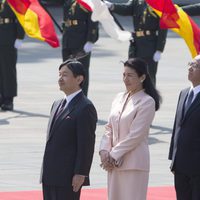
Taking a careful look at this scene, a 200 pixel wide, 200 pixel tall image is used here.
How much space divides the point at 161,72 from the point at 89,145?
12734mm

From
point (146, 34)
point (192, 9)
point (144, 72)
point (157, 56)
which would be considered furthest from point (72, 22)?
point (144, 72)

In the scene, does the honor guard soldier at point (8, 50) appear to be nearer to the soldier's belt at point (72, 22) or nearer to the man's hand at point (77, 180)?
the soldier's belt at point (72, 22)

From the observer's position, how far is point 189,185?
852cm

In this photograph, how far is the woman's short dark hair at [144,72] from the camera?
27.4ft

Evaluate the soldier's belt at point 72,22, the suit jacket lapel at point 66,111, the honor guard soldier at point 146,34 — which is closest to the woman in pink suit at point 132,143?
the suit jacket lapel at point 66,111

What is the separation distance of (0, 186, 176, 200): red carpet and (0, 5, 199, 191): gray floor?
8.5 inches

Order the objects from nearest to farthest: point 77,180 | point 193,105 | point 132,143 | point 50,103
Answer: point 77,180 → point 132,143 → point 193,105 → point 50,103

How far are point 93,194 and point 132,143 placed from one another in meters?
2.39

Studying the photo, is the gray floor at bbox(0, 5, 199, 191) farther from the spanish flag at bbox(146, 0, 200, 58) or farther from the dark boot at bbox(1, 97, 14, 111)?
the spanish flag at bbox(146, 0, 200, 58)

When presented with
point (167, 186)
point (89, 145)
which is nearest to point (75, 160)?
point (89, 145)

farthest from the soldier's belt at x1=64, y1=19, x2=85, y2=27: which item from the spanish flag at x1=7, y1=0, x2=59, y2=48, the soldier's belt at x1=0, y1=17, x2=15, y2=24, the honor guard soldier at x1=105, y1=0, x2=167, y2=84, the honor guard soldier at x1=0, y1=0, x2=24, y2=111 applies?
the spanish flag at x1=7, y1=0, x2=59, y2=48

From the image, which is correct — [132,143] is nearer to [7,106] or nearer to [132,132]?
[132,132]

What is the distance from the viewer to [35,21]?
1052cm

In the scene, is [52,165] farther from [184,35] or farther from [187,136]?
[184,35]
